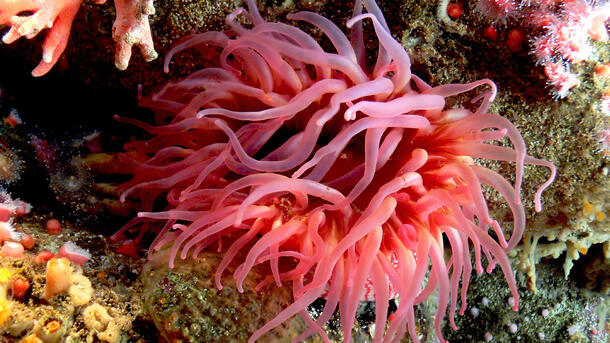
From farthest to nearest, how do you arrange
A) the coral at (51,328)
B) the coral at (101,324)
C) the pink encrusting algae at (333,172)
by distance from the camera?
the pink encrusting algae at (333,172), the coral at (101,324), the coral at (51,328)

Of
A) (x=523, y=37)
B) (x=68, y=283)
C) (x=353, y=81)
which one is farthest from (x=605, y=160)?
(x=68, y=283)

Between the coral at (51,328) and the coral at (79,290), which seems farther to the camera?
the coral at (79,290)

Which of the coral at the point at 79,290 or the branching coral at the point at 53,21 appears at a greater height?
the branching coral at the point at 53,21

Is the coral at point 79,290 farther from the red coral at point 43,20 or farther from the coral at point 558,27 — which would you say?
the coral at point 558,27

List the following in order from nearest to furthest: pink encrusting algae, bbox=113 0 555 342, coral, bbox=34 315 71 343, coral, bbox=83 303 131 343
A: coral, bbox=34 315 71 343 < coral, bbox=83 303 131 343 < pink encrusting algae, bbox=113 0 555 342

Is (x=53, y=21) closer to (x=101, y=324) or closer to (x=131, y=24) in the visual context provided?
(x=131, y=24)

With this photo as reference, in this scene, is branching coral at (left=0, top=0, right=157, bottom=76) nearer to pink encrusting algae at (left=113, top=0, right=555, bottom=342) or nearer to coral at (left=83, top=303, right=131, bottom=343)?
pink encrusting algae at (left=113, top=0, right=555, bottom=342)

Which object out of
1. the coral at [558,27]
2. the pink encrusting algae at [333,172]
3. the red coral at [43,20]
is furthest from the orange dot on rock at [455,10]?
the red coral at [43,20]

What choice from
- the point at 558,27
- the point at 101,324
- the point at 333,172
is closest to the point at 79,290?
the point at 101,324

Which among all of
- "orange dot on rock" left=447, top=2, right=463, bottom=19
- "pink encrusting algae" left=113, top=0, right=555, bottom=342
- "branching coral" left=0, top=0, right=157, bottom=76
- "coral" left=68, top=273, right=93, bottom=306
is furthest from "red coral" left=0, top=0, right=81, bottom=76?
"orange dot on rock" left=447, top=2, right=463, bottom=19
